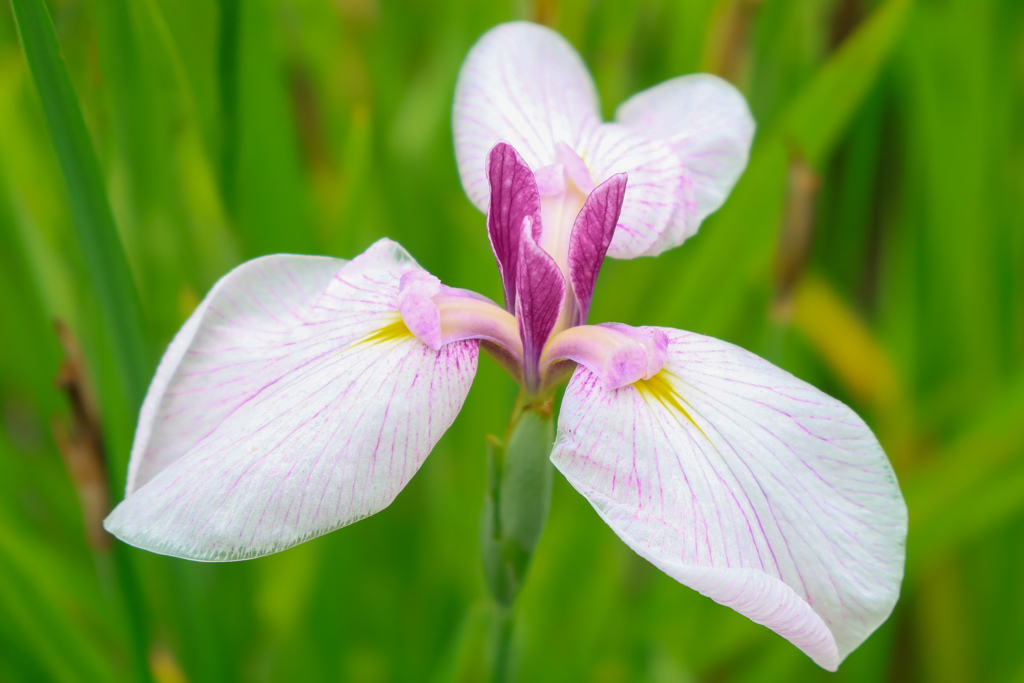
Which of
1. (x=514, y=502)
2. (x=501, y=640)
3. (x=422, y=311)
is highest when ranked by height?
(x=422, y=311)

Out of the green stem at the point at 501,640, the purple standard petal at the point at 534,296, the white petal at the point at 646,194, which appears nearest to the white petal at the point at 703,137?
the white petal at the point at 646,194

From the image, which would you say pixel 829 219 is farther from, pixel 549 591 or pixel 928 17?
pixel 549 591

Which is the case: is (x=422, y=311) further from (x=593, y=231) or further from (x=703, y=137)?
(x=703, y=137)

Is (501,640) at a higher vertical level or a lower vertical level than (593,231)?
lower

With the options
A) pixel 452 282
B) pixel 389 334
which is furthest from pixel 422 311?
pixel 452 282

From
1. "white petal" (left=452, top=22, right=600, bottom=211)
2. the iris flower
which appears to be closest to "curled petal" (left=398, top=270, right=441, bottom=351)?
the iris flower

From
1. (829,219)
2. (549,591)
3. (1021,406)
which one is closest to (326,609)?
(549,591)

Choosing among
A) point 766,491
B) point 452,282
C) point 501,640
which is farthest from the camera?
point 452,282
